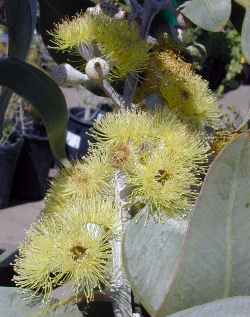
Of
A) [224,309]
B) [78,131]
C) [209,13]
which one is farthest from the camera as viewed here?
[78,131]

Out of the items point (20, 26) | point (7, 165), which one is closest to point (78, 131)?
point (7, 165)

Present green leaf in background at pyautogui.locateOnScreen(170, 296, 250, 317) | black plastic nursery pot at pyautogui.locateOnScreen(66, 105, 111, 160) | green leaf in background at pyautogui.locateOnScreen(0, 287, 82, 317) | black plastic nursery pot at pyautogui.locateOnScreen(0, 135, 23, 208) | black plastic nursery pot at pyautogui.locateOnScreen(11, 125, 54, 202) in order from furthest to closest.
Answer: black plastic nursery pot at pyautogui.locateOnScreen(66, 105, 111, 160)
black plastic nursery pot at pyautogui.locateOnScreen(11, 125, 54, 202)
black plastic nursery pot at pyautogui.locateOnScreen(0, 135, 23, 208)
green leaf in background at pyautogui.locateOnScreen(0, 287, 82, 317)
green leaf in background at pyautogui.locateOnScreen(170, 296, 250, 317)

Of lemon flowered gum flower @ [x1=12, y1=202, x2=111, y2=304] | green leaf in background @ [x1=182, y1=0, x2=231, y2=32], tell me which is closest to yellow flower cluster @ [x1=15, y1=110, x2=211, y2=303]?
lemon flowered gum flower @ [x1=12, y1=202, x2=111, y2=304]

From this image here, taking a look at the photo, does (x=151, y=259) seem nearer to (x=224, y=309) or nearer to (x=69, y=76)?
(x=224, y=309)

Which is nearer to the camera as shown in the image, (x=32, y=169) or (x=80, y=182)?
(x=80, y=182)

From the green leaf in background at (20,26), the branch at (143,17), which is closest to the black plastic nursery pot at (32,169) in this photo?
the green leaf in background at (20,26)

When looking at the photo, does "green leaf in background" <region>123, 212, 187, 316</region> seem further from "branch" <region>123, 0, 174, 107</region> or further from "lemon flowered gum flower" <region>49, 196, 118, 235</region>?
"branch" <region>123, 0, 174, 107</region>

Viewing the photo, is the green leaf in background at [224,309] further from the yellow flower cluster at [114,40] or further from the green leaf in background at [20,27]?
the green leaf in background at [20,27]
